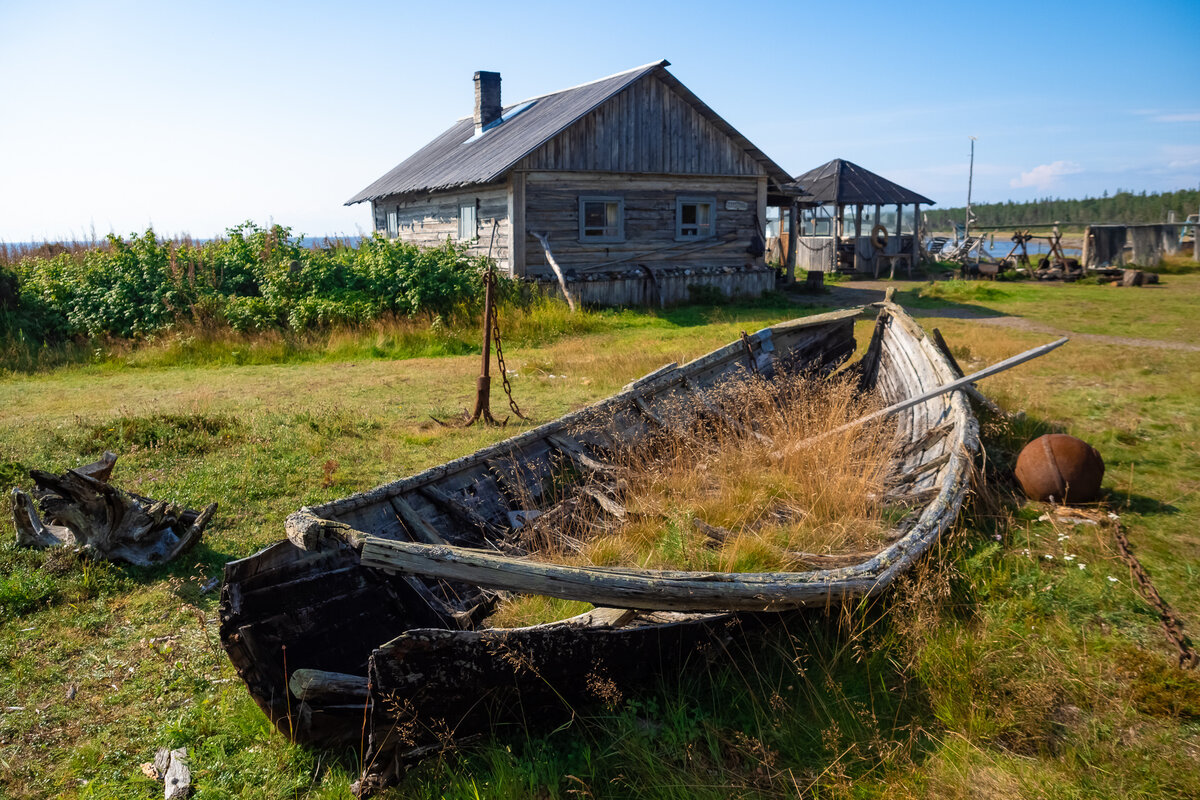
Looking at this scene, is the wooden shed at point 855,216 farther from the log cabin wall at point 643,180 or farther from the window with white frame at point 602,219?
the window with white frame at point 602,219

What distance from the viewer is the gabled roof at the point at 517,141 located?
636 inches

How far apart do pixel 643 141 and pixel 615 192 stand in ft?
4.38

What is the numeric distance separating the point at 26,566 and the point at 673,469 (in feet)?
14.2

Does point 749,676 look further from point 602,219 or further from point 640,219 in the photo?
point 640,219

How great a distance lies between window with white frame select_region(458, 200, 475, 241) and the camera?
708 inches

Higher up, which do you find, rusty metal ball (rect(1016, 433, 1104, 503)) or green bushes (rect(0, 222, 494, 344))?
green bushes (rect(0, 222, 494, 344))

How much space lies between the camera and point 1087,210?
86438 millimetres

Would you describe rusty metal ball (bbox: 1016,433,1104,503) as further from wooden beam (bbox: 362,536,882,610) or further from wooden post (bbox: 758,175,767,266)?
wooden post (bbox: 758,175,767,266)

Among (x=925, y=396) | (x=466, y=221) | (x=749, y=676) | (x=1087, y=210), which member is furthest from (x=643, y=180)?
(x=1087, y=210)

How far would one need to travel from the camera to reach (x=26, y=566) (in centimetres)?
483

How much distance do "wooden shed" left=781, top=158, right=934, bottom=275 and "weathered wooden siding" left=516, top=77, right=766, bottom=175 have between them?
5932mm

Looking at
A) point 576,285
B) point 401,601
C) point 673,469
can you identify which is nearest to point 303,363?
point 576,285

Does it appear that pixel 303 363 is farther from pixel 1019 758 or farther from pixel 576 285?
pixel 1019 758

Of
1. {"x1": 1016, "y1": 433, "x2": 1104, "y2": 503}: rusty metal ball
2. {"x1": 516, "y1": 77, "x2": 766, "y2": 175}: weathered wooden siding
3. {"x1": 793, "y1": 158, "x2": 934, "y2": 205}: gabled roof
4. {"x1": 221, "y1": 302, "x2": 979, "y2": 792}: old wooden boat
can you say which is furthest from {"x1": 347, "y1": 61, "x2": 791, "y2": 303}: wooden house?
{"x1": 221, "y1": 302, "x2": 979, "y2": 792}: old wooden boat
